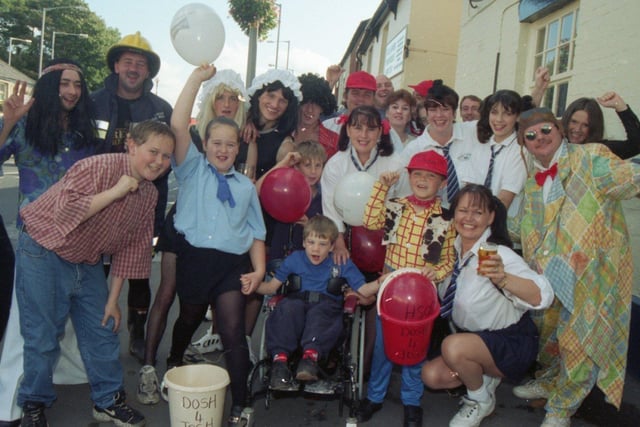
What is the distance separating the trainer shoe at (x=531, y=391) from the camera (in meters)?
3.57

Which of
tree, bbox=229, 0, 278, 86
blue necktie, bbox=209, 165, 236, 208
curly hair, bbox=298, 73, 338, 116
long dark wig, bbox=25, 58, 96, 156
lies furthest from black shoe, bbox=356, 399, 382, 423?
tree, bbox=229, 0, 278, 86

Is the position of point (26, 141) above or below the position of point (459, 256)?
above

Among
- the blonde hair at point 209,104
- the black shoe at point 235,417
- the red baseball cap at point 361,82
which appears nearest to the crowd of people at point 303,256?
the black shoe at point 235,417

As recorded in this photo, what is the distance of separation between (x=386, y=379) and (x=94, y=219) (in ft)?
6.33

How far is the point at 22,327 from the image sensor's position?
106 inches

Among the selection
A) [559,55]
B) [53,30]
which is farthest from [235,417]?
[53,30]

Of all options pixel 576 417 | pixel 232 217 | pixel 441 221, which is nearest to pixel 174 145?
pixel 232 217

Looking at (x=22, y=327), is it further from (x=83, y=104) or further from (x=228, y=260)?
(x=83, y=104)

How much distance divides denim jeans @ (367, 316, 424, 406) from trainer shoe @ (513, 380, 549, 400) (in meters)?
0.88

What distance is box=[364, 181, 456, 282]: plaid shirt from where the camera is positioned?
321cm

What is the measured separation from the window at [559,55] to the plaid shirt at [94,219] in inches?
196

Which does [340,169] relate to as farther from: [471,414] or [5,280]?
[5,280]

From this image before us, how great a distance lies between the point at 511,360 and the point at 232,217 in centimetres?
180

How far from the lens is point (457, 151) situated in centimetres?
387
